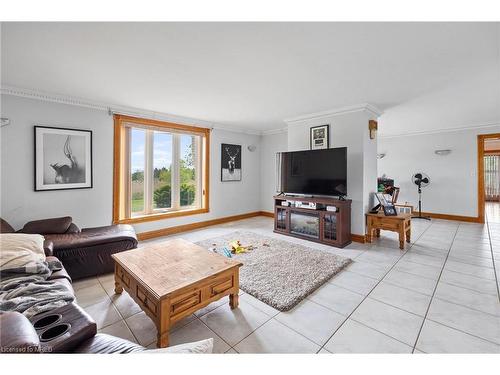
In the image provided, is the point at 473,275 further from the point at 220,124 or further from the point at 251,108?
the point at 220,124

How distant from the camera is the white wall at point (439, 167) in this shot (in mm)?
5148

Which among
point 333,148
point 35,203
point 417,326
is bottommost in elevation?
point 417,326

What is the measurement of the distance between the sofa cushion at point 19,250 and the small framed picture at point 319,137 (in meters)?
4.00

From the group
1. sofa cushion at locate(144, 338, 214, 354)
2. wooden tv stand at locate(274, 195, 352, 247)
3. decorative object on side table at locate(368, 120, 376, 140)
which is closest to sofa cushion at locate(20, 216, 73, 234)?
sofa cushion at locate(144, 338, 214, 354)

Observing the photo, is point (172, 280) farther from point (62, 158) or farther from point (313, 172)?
point (313, 172)

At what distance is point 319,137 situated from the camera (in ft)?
13.5

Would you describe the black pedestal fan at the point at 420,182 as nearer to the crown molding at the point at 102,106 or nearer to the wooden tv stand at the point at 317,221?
the wooden tv stand at the point at 317,221

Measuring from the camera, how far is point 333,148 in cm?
375

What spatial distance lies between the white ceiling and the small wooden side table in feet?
5.84

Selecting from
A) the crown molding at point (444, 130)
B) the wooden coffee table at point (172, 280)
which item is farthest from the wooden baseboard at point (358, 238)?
the crown molding at point (444, 130)

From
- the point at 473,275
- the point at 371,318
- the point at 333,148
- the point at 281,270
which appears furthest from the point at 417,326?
the point at 333,148

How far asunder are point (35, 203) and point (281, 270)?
3.38m

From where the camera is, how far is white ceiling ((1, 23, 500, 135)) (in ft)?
5.62
